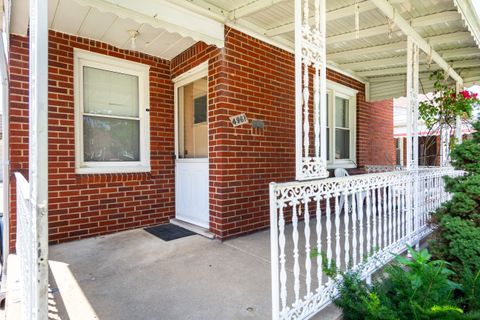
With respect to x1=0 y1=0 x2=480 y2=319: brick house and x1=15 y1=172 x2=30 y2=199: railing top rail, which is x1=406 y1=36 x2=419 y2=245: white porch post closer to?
x1=0 y1=0 x2=480 y2=319: brick house

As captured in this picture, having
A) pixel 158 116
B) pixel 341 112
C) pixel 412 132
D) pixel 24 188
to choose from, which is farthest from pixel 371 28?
pixel 24 188

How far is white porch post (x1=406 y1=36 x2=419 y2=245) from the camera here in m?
3.60

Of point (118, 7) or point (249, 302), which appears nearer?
point (249, 302)

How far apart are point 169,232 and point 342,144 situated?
3.92 metres

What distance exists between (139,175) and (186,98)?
137 cm

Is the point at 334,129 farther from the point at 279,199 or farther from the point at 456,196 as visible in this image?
the point at 279,199

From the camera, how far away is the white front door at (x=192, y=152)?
162 inches

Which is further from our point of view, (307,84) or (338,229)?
(338,229)

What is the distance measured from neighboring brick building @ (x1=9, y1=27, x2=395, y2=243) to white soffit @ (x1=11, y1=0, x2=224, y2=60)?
174 millimetres

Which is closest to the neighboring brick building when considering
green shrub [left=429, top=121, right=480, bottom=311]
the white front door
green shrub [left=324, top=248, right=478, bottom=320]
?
the white front door

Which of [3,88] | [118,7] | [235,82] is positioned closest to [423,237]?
[235,82]

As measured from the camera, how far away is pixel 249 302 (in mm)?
2186

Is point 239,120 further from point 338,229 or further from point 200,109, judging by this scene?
point 338,229

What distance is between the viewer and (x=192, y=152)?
4375 mm
